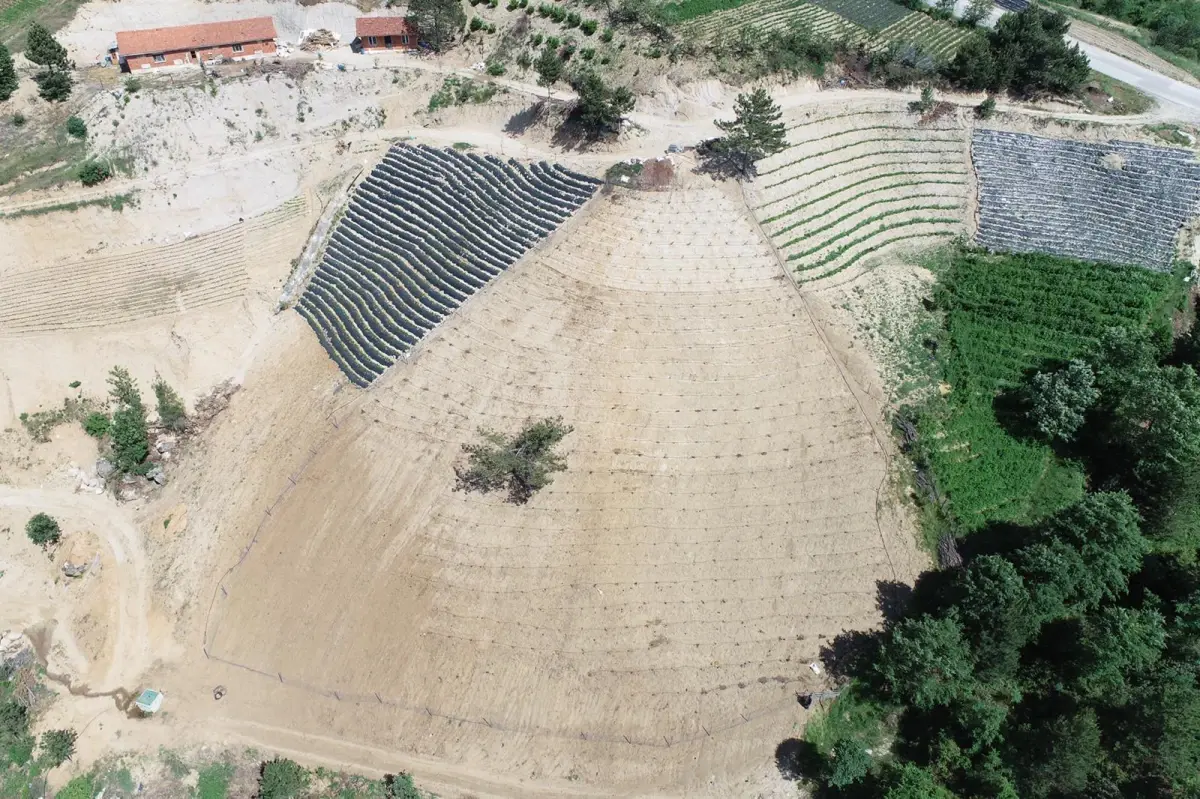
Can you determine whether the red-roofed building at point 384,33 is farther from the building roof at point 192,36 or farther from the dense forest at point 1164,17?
the dense forest at point 1164,17

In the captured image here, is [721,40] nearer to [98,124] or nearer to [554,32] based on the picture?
[554,32]

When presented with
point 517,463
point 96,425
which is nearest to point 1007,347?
point 517,463

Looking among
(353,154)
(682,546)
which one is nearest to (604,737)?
(682,546)

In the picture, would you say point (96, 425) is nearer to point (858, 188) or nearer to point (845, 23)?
point (858, 188)

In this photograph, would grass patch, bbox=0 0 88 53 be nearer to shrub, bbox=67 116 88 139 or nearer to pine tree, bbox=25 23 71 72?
pine tree, bbox=25 23 71 72

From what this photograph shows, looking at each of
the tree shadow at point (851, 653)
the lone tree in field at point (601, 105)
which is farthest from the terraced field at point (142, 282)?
the tree shadow at point (851, 653)

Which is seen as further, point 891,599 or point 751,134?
point 751,134
